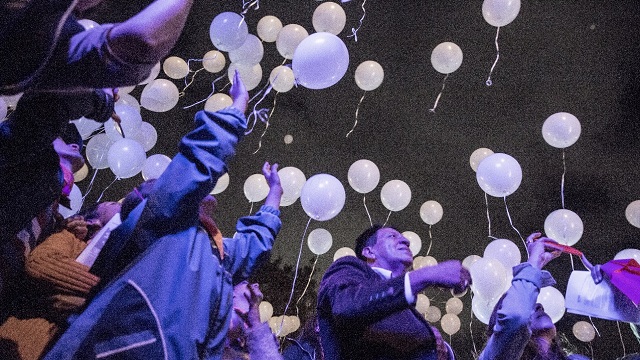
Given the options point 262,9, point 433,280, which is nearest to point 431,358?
point 433,280

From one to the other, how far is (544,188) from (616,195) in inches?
56.5

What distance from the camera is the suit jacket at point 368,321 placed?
1.62 metres

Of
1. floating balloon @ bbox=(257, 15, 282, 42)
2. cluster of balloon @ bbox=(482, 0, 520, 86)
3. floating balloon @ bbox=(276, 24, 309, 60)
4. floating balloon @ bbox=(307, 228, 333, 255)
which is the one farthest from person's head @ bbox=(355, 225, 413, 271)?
floating balloon @ bbox=(307, 228, 333, 255)

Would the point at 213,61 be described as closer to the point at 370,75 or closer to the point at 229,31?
the point at 229,31

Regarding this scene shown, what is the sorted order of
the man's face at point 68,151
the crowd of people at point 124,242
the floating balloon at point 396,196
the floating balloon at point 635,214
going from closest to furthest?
the crowd of people at point 124,242 < the man's face at point 68,151 < the floating balloon at point 396,196 < the floating balloon at point 635,214

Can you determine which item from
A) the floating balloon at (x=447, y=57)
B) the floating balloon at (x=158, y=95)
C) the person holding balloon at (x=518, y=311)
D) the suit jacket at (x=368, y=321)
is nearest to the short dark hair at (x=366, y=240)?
the suit jacket at (x=368, y=321)

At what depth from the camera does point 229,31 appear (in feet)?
11.0

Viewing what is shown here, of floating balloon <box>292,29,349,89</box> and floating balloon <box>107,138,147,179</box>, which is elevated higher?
floating balloon <box>292,29,349,89</box>

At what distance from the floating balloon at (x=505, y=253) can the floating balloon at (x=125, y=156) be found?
116 inches

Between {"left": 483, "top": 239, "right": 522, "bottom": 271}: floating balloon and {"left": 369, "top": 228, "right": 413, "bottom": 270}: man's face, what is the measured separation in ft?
6.33

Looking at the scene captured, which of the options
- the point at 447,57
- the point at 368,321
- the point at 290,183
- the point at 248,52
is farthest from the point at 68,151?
the point at 447,57

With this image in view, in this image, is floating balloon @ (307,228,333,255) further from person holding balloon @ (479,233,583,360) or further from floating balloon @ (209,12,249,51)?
person holding balloon @ (479,233,583,360)

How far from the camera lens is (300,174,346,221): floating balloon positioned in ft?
11.4

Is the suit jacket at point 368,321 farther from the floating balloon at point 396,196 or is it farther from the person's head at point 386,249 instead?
the floating balloon at point 396,196
